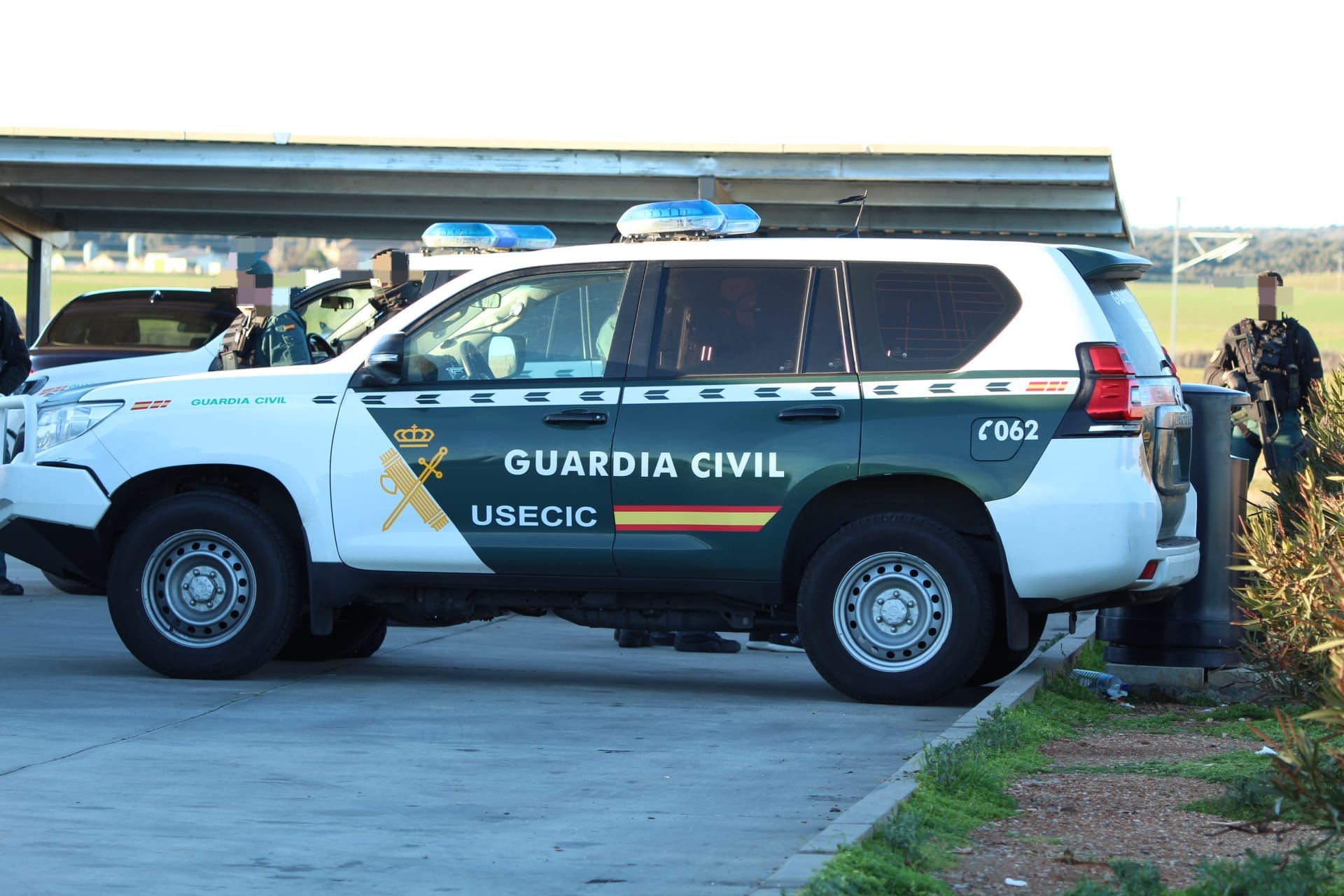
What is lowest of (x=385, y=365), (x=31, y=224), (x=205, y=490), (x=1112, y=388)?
(x=205, y=490)

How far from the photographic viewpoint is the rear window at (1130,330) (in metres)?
7.61

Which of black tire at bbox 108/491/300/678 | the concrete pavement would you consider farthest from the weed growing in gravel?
black tire at bbox 108/491/300/678

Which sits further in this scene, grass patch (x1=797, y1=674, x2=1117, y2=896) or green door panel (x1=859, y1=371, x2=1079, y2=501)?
green door panel (x1=859, y1=371, x2=1079, y2=501)

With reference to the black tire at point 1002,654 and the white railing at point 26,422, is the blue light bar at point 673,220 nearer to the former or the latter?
the black tire at point 1002,654

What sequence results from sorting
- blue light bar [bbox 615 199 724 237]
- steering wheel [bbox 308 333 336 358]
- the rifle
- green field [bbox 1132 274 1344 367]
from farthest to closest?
green field [bbox 1132 274 1344 367]
the rifle
steering wheel [bbox 308 333 336 358]
blue light bar [bbox 615 199 724 237]

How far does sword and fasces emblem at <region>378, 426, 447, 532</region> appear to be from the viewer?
7.85m

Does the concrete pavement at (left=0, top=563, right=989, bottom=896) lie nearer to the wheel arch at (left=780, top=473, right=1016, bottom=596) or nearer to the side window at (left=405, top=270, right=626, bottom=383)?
the wheel arch at (left=780, top=473, right=1016, bottom=596)

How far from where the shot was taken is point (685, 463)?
24.9 ft

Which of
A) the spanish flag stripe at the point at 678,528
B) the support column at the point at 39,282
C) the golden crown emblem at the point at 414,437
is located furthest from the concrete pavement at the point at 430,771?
the support column at the point at 39,282

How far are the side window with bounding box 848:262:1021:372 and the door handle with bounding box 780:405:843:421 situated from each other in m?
0.23

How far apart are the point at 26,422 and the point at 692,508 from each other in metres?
3.34

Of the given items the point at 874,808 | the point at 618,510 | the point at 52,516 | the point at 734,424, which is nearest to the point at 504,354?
the point at 618,510

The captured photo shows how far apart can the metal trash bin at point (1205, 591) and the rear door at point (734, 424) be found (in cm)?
172

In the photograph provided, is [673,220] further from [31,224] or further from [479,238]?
[31,224]
